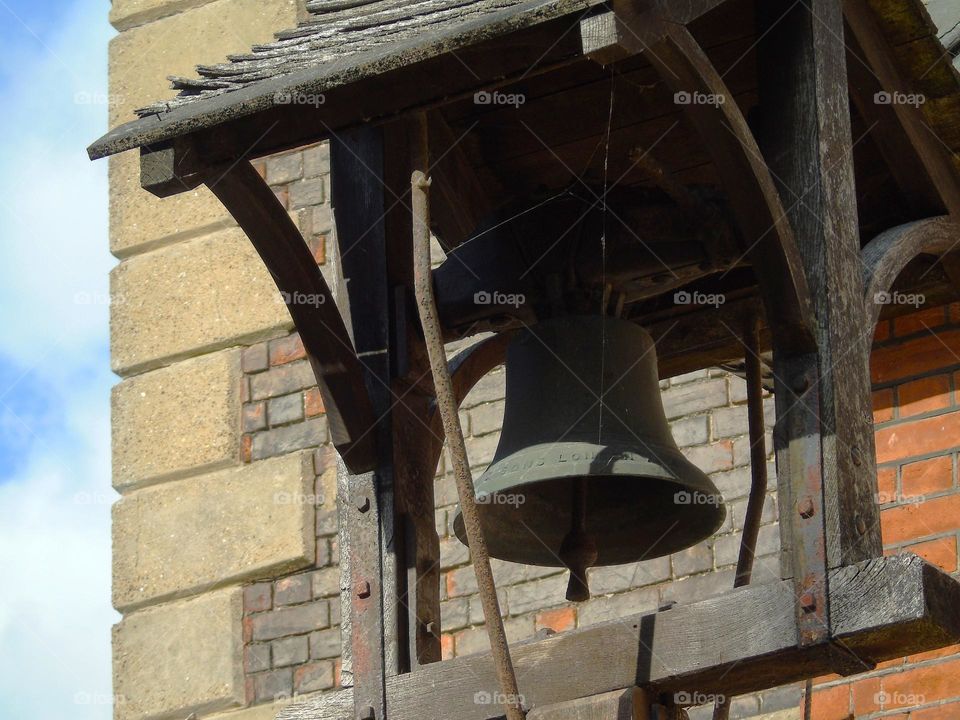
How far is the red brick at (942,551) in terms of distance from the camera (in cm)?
388

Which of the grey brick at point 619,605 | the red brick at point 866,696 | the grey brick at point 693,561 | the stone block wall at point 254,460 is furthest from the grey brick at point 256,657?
the red brick at point 866,696

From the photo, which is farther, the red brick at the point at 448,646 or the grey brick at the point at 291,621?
the grey brick at the point at 291,621

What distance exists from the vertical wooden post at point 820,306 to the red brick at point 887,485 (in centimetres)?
91

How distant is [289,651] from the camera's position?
4988 millimetres

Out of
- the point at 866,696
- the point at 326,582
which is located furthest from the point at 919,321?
the point at 326,582

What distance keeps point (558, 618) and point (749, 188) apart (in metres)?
1.79

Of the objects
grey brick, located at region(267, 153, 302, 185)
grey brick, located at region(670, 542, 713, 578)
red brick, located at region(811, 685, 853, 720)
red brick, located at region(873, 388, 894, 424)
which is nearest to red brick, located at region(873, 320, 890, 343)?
red brick, located at region(873, 388, 894, 424)

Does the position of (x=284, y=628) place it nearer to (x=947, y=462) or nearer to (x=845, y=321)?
(x=947, y=462)

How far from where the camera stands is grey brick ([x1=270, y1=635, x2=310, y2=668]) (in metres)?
4.96

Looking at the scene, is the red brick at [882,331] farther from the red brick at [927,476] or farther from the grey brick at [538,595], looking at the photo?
the grey brick at [538,595]

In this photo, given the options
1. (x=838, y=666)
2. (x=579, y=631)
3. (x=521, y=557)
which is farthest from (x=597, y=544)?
(x=838, y=666)

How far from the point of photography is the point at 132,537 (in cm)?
535

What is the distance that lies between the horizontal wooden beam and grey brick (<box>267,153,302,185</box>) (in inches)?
107

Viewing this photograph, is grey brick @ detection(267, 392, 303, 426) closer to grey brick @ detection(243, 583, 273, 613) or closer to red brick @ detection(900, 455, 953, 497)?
grey brick @ detection(243, 583, 273, 613)
